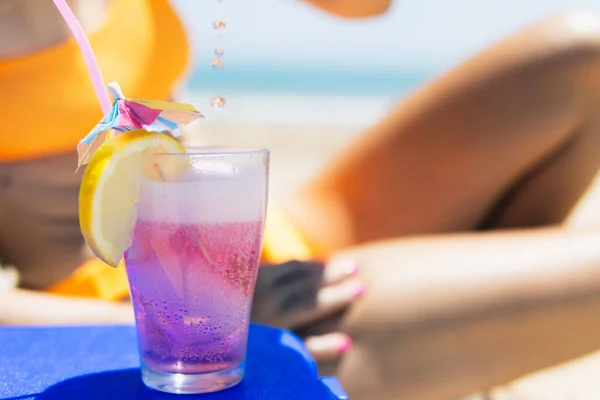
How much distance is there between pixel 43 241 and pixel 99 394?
26.7 inches

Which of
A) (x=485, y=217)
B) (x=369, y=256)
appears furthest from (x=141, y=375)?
(x=485, y=217)

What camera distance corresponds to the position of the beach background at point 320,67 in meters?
5.46

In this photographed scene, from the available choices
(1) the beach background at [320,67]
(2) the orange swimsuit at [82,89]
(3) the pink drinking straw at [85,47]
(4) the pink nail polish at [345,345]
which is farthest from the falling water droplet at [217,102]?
(1) the beach background at [320,67]

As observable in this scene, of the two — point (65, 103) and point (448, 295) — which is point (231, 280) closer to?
point (448, 295)

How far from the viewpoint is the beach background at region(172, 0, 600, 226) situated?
546 cm

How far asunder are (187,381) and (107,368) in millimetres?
99

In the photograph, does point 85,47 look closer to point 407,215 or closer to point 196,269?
point 196,269

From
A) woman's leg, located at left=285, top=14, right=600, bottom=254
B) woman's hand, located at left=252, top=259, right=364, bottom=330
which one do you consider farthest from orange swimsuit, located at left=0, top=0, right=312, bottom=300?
woman's hand, located at left=252, top=259, right=364, bottom=330

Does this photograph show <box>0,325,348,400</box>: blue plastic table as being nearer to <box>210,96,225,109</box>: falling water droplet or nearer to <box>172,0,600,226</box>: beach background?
<box>210,96,225,109</box>: falling water droplet

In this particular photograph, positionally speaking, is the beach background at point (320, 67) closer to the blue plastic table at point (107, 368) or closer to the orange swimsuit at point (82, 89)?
the orange swimsuit at point (82, 89)

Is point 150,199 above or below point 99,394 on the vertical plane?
above

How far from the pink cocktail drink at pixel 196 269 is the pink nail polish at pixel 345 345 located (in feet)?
0.96

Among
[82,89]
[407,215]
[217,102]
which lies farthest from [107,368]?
[407,215]

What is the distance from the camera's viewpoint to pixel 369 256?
39.0 inches
